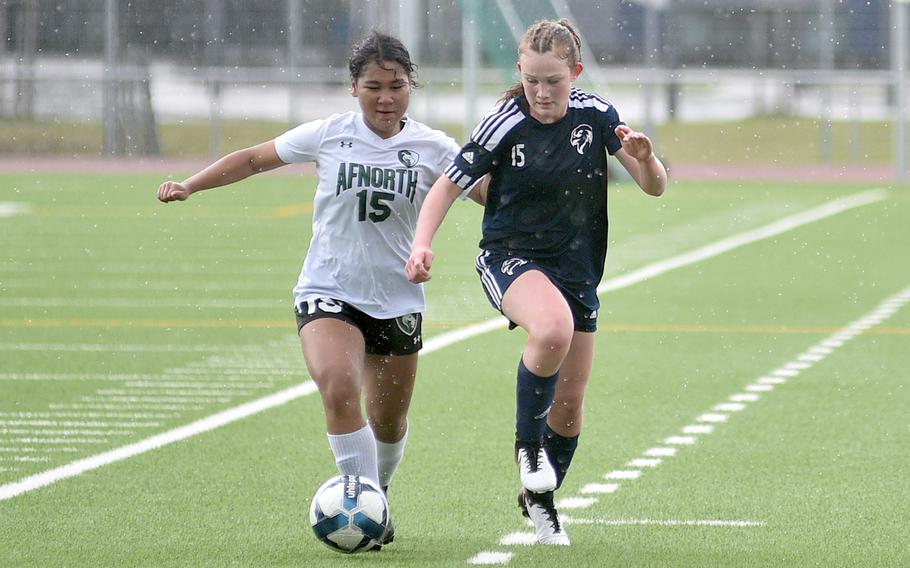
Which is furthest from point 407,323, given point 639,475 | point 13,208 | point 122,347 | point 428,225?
point 13,208

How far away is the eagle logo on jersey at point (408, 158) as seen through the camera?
20.2 ft

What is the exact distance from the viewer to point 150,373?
35.1 feet

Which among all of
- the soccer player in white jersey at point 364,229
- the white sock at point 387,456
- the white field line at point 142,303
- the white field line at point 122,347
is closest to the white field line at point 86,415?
the white field line at point 122,347

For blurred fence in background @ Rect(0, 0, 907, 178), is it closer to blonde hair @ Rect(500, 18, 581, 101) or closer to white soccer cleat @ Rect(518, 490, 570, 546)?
blonde hair @ Rect(500, 18, 581, 101)

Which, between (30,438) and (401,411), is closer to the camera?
(401,411)

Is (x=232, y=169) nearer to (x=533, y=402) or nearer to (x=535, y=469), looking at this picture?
(x=533, y=402)

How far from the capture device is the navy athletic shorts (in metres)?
6.05

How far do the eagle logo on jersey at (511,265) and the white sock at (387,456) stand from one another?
0.76 m

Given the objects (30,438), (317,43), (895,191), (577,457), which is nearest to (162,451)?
(30,438)

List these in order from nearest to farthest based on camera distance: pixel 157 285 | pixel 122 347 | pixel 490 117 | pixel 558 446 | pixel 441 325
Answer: pixel 490 117 → pixel 558 446 → pixel 122 347 → pixel 441 325 → pixel 157 285

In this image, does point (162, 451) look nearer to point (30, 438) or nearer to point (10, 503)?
point (30, 438)

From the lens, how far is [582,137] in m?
6.09

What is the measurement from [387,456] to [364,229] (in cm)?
87

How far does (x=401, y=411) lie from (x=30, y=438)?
2740 mm
